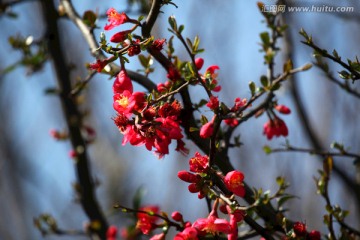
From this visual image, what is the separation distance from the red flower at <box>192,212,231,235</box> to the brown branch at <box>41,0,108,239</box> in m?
1.31

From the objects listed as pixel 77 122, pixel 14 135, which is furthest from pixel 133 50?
pixel 14 135

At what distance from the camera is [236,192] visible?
1.10 meters

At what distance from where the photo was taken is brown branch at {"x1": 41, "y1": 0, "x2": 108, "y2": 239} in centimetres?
235

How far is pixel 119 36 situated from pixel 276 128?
27.0 inches

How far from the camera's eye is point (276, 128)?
5.36 feet

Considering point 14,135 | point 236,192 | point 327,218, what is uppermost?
point 14,135

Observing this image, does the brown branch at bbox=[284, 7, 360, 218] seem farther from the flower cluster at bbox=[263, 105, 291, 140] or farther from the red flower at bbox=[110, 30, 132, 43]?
the red flower at bbox=[110, 30, 132, 43]

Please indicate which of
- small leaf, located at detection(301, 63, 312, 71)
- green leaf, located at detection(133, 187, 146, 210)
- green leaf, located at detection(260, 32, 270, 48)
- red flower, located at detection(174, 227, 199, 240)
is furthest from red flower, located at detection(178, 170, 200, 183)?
green leaf, located at detection(133, 187, 146, 210)

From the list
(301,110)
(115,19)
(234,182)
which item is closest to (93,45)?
(115,19)

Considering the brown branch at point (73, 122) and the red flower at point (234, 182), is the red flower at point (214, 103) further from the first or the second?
the brown branch at point (73, 122)

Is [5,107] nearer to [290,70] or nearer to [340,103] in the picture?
[340,103]

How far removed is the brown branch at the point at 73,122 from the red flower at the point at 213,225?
4.29ft

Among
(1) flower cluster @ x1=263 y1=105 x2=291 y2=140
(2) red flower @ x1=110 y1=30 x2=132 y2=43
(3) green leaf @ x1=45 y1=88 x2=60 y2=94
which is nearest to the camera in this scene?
(2) red flower @ x1=110 y1=30 x2=132 y2=43

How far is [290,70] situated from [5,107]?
19.3 ft
